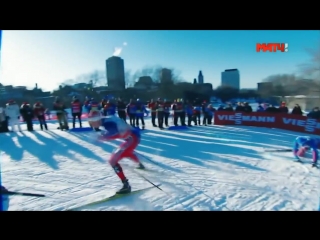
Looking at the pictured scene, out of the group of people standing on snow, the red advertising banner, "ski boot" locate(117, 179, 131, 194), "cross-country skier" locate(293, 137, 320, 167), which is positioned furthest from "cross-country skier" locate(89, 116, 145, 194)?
the red advertising banner

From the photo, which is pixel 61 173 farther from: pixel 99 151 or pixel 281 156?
pixel 281 156

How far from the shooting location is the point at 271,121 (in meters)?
10.2

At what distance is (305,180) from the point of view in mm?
3957

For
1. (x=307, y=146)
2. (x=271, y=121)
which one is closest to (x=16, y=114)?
(x=307, y=146)

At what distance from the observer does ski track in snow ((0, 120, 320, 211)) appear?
3242 millimetres

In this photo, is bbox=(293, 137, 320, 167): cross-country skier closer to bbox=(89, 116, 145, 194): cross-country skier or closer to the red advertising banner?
bbox=(89, 116, 145, 194): cross-country skier

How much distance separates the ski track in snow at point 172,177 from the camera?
3242mm

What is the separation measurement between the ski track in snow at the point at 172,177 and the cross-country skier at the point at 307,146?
0.22 m

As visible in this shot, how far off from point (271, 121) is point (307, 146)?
226 inches

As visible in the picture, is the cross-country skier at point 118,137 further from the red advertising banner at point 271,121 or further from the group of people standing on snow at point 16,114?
the red advertising banner at point 271,121

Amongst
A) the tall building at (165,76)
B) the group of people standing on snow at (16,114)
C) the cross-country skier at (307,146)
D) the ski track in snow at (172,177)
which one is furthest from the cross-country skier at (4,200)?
the tall building at (165,76)

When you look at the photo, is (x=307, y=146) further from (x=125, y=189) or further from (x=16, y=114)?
(x=16, y=114)

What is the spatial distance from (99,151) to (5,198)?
2795 mm
